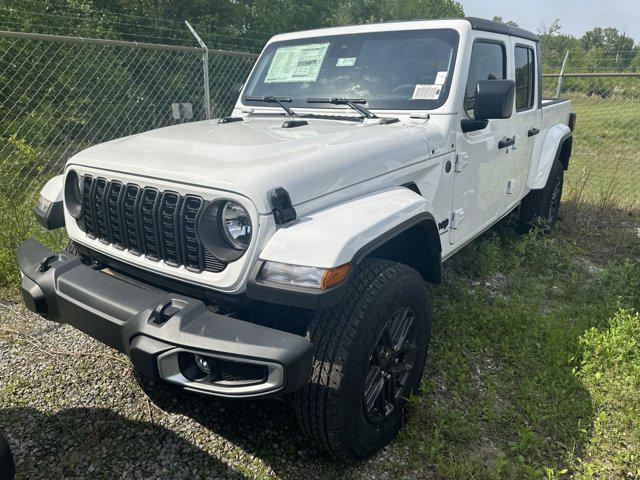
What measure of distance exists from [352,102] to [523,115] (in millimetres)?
1803

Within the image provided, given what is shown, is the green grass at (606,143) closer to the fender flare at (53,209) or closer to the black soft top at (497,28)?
the black soft top at (497,28)

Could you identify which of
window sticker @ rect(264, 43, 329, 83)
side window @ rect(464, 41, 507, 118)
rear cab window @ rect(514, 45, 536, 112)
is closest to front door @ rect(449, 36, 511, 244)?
side window @ rect(464, 41, 507, 118)

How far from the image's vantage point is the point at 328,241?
71.4 inches

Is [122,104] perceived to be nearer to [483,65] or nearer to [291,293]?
[483,65]

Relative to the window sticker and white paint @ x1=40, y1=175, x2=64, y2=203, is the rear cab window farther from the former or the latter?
white paint @ x1=40, y1=175, x2=64, y2=203

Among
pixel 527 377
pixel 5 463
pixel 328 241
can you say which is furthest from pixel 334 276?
pixel 527 377

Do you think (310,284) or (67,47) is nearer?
(310,284)

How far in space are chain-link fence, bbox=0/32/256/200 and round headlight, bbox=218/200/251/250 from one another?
2640 millimetres

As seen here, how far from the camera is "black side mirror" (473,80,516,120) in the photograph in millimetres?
2800

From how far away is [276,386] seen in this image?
1708mm

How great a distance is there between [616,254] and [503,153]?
2336 millimetres

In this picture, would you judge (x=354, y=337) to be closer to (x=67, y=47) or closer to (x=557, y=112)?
(x=557, y=112)

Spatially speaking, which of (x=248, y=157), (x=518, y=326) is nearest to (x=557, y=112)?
(x=518, y=326)

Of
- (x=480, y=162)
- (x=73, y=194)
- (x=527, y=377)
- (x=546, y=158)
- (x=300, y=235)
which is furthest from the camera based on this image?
(x=546, y=158)
